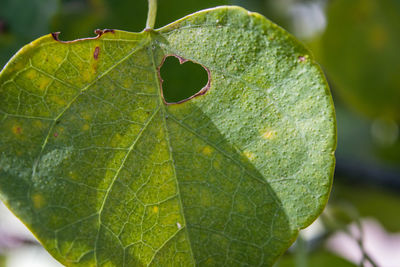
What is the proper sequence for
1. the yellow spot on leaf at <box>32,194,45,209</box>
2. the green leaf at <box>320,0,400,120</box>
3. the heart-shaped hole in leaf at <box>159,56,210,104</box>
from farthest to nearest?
the green leaf at <box>320,0,400,120</box> < the heart-shaped hole in leaf at <box>159,56,210,104</box> < the yellow spot on leaf at <box>32,194,45,209</box>

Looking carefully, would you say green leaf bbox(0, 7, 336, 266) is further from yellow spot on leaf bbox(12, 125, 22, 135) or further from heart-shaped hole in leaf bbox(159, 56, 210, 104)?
heart-shaped hole in leaf bbox(159, 56, 210, 104)

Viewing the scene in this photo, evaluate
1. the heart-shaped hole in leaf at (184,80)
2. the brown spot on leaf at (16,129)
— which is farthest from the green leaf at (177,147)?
the heart-shaped hole in leaf at (184,80)

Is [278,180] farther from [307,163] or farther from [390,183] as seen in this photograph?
[390,183]

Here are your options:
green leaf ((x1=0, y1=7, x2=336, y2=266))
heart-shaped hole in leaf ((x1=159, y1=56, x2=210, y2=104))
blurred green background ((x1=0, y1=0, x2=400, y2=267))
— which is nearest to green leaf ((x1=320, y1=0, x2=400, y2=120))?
blurred green background ((x1=0, y1=0, x2=400, y2=267))

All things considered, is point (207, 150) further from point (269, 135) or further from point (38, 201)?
point (38, 201)

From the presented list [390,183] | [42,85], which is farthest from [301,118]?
[390,183]

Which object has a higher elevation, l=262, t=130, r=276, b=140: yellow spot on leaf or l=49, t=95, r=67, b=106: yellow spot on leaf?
l=49, t=95, r=67, b=106: yellow spot on leaf

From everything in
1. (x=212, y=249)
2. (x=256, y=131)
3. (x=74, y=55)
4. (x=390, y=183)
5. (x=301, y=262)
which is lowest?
(x=390, y=183)
